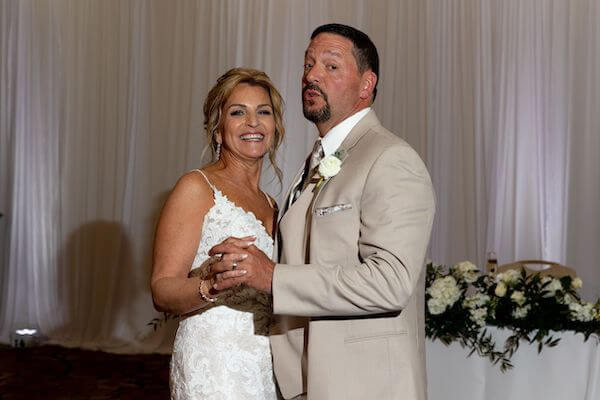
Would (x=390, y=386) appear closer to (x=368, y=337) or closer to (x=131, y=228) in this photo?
(x=368, y=337)

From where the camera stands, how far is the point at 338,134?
8.95 ft

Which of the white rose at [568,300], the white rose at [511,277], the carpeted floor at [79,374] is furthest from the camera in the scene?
the carpeted floor at [79,374]

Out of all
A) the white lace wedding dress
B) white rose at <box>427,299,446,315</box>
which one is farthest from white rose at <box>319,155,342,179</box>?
white rose at <box>427,299,446,315</box>

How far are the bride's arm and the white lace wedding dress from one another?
2.5 inches

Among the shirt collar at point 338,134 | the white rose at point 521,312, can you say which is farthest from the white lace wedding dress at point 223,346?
the white rose at point 521,312

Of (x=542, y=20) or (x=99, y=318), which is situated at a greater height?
(x=542, y=20)

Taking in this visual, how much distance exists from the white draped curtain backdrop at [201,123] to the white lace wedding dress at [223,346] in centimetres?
469

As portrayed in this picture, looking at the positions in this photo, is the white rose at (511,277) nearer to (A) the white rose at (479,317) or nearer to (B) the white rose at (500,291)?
(B) the white rose at (500,291)

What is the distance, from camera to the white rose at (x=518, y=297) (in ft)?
13.4

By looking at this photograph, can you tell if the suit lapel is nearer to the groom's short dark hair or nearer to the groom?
the groom

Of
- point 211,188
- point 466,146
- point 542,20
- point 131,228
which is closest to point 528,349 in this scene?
point 211,188

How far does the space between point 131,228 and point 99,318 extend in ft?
2.96

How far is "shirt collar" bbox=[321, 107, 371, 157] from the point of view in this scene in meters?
2.72

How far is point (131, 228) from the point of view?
8414 millimetres
